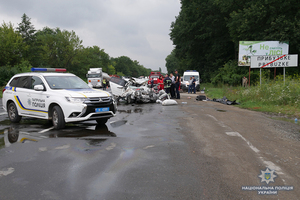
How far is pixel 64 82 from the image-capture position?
8.86 meters

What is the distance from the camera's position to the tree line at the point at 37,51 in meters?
44.1

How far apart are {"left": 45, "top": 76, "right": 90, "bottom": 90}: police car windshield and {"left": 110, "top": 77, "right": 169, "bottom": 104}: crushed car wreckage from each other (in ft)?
25.6

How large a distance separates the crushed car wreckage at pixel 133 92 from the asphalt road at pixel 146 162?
8881 mm

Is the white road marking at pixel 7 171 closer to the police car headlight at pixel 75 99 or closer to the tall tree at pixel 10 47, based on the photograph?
the police car headlight at pixel 75 99

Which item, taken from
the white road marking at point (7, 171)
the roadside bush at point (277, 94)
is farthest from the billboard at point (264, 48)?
the white road marking at point (7, 171)

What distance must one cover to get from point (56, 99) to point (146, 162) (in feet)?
14.3

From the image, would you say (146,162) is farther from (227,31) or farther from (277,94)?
(227,31)

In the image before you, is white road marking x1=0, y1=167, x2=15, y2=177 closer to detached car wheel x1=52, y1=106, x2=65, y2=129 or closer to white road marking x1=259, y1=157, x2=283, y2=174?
detached car wheel x1=52, y1=106, x2=65, y2=129

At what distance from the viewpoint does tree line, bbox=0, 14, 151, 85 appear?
44125 mm

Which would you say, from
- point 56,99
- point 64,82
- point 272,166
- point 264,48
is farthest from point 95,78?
point 272,166

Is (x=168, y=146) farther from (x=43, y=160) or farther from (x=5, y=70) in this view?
(x=5, y=70)

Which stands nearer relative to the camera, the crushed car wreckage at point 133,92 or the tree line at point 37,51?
the crushed car wreckage at point 133,92

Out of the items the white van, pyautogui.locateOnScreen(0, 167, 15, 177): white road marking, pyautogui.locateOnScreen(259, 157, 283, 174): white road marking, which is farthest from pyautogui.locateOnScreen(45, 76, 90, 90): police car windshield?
the white van

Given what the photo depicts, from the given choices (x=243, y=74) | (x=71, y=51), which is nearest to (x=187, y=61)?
(x=243, y=74)
